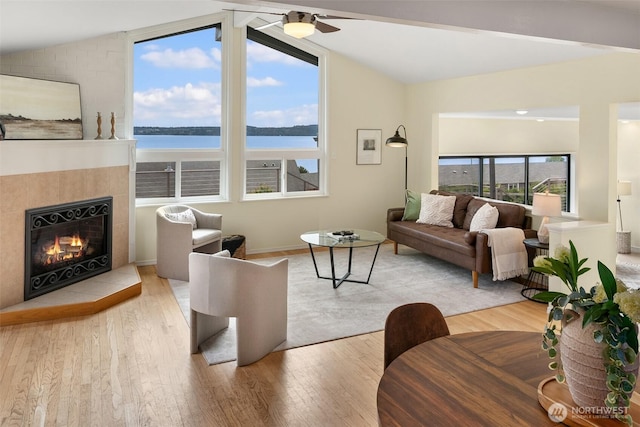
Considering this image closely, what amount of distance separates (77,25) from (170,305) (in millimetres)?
2920

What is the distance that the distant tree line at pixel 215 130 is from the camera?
6.39 metres

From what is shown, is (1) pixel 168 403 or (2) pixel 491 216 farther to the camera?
(2) pixel 491 216

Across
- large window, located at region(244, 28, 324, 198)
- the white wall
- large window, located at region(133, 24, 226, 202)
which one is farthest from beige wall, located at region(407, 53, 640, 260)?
the white wall

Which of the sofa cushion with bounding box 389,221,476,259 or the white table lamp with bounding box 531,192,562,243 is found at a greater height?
the white table lamp with bounding box 531,192,562,243

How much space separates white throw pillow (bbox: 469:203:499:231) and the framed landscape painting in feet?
15.4

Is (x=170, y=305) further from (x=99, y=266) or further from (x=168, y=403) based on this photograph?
(x=168, y=403)

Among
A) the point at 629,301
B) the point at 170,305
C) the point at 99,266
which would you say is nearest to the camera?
the point at 629,301

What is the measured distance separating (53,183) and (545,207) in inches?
193

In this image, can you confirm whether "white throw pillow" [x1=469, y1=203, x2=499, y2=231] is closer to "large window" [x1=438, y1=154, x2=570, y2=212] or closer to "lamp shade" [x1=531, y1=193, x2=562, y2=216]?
"lamp shade" [x1=531, y1=193, x2=562, y2=216]

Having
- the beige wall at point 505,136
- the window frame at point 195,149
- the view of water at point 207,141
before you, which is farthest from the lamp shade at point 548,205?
the window frame at point 195,149

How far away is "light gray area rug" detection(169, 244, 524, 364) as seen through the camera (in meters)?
4.08

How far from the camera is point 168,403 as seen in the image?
2953mm

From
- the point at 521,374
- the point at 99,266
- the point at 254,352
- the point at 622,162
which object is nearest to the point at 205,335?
the point at 254,352

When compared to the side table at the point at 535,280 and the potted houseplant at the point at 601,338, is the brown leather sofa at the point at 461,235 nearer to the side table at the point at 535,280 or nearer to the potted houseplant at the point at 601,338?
the side table at the point at 535,280
